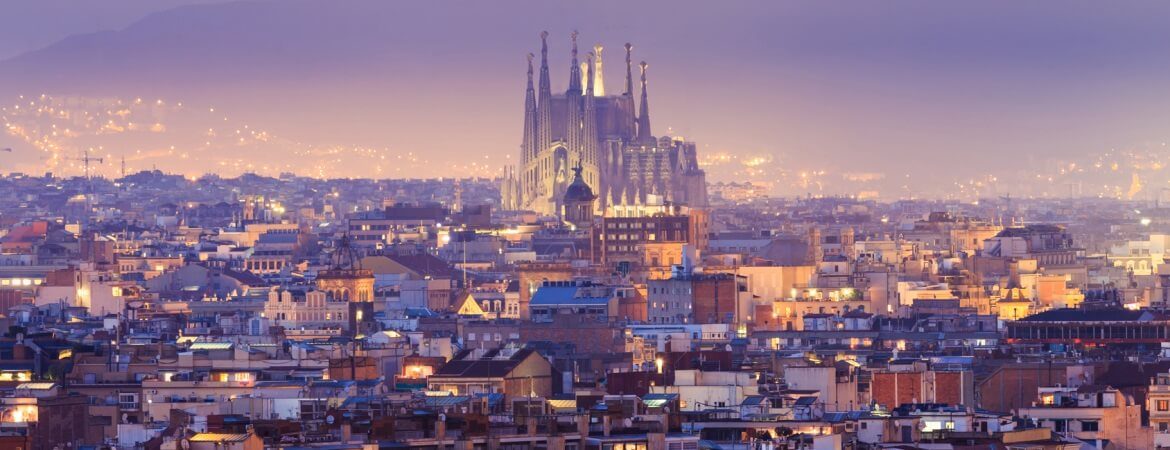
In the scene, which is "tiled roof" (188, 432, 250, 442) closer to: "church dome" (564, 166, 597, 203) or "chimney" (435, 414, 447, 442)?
"chimney" (435, 414, 447, 442)

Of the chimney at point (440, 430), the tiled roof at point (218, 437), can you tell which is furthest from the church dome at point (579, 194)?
the tiled roof at point (218, 437)

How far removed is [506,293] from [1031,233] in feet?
90.3

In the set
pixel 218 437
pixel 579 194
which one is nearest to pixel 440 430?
pixel 218 437

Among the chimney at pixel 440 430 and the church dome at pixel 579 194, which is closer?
the chimney at pixel 440 430

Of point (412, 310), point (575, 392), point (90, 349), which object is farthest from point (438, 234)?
point (575, 392)

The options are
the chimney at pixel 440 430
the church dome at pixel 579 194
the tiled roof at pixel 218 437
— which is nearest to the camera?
the tiled roof at pixel 218 437

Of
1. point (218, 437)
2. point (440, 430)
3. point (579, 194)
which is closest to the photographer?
point (218, 437)

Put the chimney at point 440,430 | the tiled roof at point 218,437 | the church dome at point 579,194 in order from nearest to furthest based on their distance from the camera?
the tiled roof at point 218,437, the chimney at point 440,430, the church dome at point 579,194

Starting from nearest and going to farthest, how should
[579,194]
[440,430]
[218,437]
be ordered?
1. [218,437]
2. [440,430]
3. [579,194]

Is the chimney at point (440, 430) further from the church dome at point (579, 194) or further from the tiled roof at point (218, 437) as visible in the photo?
the church dome at point (579, 194)

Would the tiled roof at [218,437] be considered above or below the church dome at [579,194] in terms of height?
below

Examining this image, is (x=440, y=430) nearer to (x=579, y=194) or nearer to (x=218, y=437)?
(x=218, y=437)

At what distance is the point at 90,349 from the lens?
69.9 meters

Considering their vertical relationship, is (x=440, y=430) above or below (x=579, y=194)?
below
